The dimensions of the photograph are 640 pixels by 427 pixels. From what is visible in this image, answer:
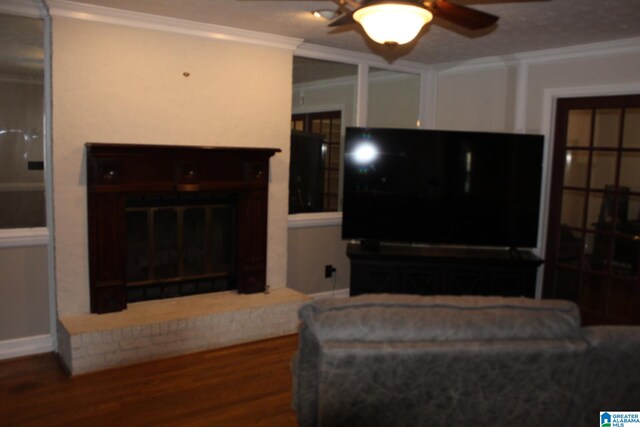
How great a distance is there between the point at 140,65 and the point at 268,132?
3.71 ft

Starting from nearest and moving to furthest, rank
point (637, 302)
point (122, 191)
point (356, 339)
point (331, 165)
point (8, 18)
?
point (356, 339) → point (8, 18) → point (122, 191) → point (637, 302) → point (331, 165)

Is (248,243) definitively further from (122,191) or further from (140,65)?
(140,65)

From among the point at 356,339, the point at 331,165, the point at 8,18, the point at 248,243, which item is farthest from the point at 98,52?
the point at 356,339

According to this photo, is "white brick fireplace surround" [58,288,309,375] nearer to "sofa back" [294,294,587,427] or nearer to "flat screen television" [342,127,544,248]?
"flat screen television" [342,127,544,248]

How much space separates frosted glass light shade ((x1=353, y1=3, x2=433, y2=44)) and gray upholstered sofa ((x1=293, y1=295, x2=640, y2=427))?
1.18 metres

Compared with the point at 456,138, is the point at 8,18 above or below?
above

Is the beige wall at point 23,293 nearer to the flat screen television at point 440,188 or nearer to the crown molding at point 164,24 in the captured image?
the crown molding at point 164,24

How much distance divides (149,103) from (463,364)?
2994 millimetres

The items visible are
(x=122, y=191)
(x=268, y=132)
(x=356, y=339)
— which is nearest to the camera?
(x=356, y=339)

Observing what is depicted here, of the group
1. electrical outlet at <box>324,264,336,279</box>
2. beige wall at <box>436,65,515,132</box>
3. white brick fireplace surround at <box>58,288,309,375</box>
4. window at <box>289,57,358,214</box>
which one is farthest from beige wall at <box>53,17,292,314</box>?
beige wall at <box>436,65,515,132</box>

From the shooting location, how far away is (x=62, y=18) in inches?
138

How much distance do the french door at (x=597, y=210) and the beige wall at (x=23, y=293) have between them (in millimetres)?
4041

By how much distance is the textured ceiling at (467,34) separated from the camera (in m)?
3.35

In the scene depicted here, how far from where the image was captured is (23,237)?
11.9 feet
